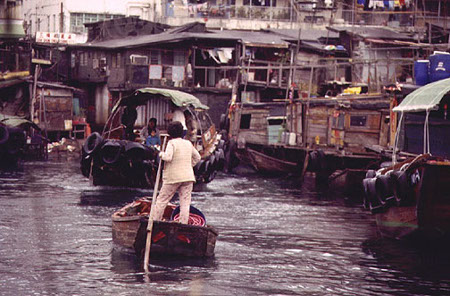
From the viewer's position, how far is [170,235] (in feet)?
35.4

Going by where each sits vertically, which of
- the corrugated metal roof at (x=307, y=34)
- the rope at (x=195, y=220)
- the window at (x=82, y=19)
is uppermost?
the window at (x=82, y=19)

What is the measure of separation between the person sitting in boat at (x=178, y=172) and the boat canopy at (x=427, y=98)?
4.51 meters

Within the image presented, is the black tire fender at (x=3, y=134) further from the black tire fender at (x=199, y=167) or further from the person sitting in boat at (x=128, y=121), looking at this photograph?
the black tire fender at (x=199, y=167)

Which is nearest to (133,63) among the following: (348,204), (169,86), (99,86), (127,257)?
(169,86)

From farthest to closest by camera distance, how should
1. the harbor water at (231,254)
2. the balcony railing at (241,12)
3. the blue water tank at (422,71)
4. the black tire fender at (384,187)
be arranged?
1. the balcony railing at (241,12)
2. the blue water tank at (422,71)
3. the black tire fender at (384,187)
4. the harbor water at (231,254)

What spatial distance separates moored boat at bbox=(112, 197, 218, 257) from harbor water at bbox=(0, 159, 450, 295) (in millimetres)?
172

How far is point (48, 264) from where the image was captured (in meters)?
11.1

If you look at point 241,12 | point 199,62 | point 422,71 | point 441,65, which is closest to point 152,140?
point 422,71

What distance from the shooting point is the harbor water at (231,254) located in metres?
9.96

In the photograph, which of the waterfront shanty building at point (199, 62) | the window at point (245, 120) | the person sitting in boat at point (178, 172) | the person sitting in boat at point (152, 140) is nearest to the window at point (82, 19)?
the waterfront shanty building at point (199, 62)

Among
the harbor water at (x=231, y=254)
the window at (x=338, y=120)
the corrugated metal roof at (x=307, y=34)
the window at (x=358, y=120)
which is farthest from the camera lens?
the corrugated metal roof at (x=307, y=34)

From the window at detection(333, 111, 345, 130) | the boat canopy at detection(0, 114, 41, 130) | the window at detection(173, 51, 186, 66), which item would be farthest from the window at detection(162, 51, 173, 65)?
the window at detection(333, 111, 345, 130)

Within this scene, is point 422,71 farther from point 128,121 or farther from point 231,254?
point 128,121

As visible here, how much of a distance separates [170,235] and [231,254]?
1679 mm
